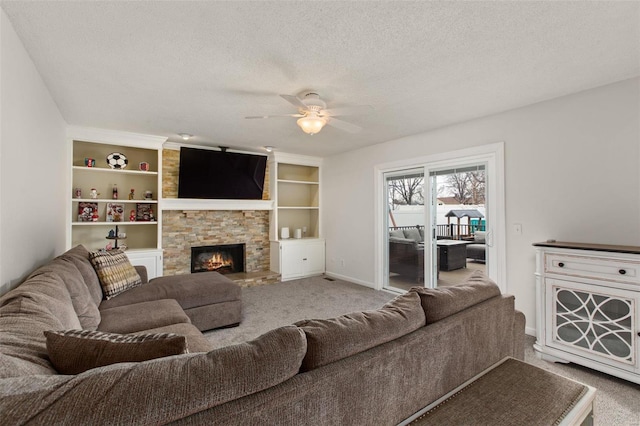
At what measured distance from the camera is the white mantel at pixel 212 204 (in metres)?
4.69

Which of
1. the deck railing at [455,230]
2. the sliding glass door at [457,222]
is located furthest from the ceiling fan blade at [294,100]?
the deck railing at [455,230]

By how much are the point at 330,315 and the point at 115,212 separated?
3.51 metres

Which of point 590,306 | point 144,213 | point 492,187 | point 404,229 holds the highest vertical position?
point 492,187

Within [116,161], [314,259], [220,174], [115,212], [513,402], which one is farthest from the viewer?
[314,259]

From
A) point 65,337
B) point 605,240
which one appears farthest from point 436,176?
point 65,337

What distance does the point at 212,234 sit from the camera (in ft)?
17.3

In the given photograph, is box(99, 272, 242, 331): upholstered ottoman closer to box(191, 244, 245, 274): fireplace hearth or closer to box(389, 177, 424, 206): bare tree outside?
box(191, 244, 245, 274): fireplace hearth

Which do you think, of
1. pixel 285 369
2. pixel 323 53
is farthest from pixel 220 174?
pixel 285 369

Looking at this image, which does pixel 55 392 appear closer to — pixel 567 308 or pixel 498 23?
pixel 498 23

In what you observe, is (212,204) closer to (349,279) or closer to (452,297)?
(349,279)

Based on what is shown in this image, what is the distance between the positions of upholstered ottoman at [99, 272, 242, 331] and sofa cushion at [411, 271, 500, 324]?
7.89 ft

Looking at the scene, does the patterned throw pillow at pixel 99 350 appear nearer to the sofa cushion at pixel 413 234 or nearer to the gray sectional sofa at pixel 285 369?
the gray sectional sofa at pixel 285 369

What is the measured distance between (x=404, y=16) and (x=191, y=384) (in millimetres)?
2023

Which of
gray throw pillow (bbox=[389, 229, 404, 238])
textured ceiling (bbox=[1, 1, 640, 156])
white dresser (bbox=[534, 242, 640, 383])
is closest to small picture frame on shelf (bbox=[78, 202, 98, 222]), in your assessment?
textured ceiling (bbox=[1, 1, 640, 156])
